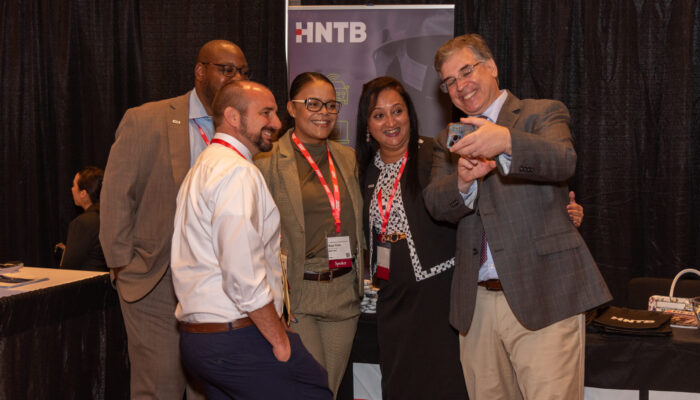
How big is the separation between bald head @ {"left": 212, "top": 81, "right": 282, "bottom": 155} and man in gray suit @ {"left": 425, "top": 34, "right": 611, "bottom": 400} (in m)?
0.68

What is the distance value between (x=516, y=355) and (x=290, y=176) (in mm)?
1222

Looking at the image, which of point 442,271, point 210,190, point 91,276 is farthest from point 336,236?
point 91,276

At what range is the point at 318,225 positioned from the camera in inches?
108

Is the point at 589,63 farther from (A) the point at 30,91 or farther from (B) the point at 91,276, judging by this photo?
(A) the point at 30,91

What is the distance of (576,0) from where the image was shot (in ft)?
15.2

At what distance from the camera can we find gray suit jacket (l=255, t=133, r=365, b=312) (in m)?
2.68

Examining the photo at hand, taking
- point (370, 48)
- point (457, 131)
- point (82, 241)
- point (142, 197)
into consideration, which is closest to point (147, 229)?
point (142, 197)

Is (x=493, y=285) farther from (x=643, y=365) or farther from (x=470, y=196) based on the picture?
(x=643, y=365)

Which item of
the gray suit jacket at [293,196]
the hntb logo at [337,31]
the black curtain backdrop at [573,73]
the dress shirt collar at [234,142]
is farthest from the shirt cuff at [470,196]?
the black curtain backdrop at [573,73]

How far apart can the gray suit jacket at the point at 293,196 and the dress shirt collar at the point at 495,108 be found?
0.79 metres

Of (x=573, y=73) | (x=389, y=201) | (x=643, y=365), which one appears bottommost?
(x=643, y=365)

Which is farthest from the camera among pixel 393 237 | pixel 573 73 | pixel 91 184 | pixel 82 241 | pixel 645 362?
pixel 573 73

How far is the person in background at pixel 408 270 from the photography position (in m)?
2.71

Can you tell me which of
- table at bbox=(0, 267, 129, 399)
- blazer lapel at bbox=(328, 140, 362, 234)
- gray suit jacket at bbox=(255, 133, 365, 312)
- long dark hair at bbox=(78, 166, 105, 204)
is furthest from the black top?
blazer lapel at bbox=(328, 140, 362, 234)
